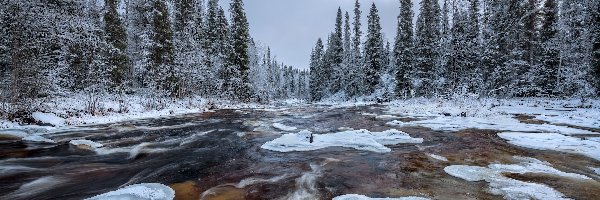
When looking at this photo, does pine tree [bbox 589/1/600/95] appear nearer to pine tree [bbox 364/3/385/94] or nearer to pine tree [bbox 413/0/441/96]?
pine tree [bbox 413/0/441/96]

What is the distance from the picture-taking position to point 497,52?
1044 inches

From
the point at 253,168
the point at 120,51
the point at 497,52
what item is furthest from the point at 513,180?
the point at 120,51

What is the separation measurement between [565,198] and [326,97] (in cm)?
5539

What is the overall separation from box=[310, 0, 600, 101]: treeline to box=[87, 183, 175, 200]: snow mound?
19096 mm

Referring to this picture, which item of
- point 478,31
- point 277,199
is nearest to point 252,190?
point 277,199

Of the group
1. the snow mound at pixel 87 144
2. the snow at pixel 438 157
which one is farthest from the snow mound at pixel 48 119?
the snow at pixel 438 157

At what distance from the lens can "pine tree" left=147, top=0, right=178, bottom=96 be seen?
26.8 m

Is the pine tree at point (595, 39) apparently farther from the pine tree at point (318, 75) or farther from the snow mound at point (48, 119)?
the pine tree at point (318, 75)

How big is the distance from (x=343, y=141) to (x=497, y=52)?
2265 cm

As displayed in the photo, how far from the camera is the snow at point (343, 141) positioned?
8.10 metres

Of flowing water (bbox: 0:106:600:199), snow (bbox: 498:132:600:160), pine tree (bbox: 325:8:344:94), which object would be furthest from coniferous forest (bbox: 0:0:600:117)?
snow (bbox: 498:132:600:160)

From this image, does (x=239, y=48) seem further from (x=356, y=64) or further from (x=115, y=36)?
(x=356, y=64)

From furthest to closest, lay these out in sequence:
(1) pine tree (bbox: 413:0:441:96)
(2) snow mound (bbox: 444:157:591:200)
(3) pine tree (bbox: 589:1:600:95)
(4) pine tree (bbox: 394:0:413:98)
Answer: (4) pine tree (bbox: 394:0:413:98) → (1) pine tree (bbox: 413:0:441:96) → (3) pine tree (bbox: 589:1:600:95) → (2) snow mound (bbox: 444:157:591:200)

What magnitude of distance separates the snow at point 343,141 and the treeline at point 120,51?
28.9 ft
